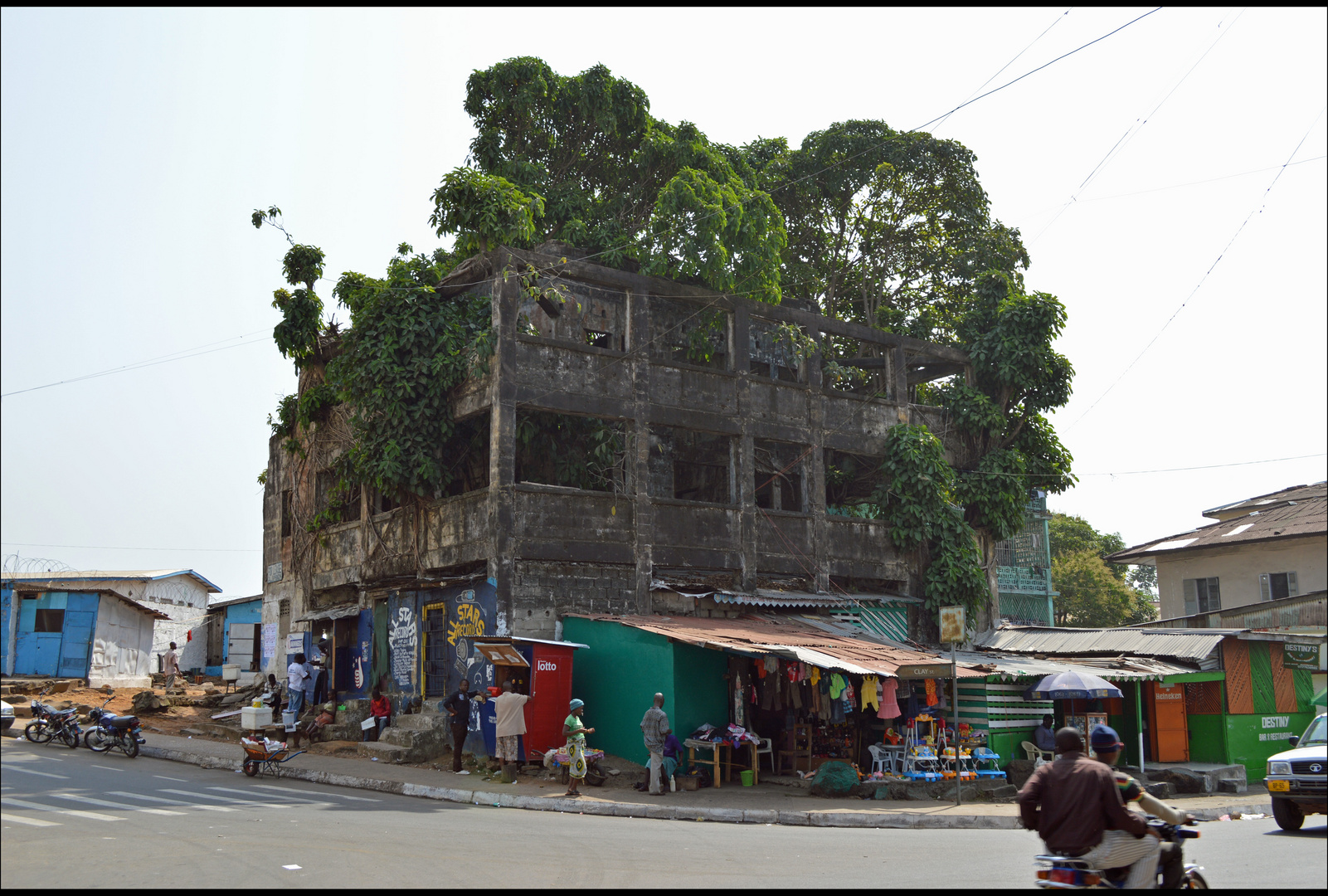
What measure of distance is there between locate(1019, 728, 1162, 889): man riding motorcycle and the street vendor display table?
11.6m

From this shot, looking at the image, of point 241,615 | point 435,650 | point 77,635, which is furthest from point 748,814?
point 241,615

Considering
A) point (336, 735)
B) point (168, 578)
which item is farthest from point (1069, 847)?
point (168, 578)

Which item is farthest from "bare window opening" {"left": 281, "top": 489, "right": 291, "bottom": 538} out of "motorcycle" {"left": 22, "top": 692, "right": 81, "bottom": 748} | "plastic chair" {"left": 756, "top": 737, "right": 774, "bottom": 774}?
"plastic chair" {"left": 756, "top": 737, "right": 774, "bottom": 774}

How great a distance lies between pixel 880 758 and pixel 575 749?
5464 mm

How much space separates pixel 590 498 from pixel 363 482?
5345mm

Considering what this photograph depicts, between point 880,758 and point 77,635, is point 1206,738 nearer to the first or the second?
point 880,758

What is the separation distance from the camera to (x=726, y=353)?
25562 millimetres

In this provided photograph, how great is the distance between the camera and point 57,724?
14273 mm

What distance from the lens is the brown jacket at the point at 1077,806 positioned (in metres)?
6.51

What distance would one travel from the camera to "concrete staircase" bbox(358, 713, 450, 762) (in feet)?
65.8

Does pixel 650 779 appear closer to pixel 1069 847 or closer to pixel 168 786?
pixel 168 786

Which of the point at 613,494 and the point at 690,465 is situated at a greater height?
the point at 690,465

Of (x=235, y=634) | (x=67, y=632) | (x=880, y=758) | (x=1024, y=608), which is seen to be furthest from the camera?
(x=1024, y=608)

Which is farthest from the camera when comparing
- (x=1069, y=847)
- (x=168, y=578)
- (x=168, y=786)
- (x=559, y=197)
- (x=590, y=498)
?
(x=168, y=578)
